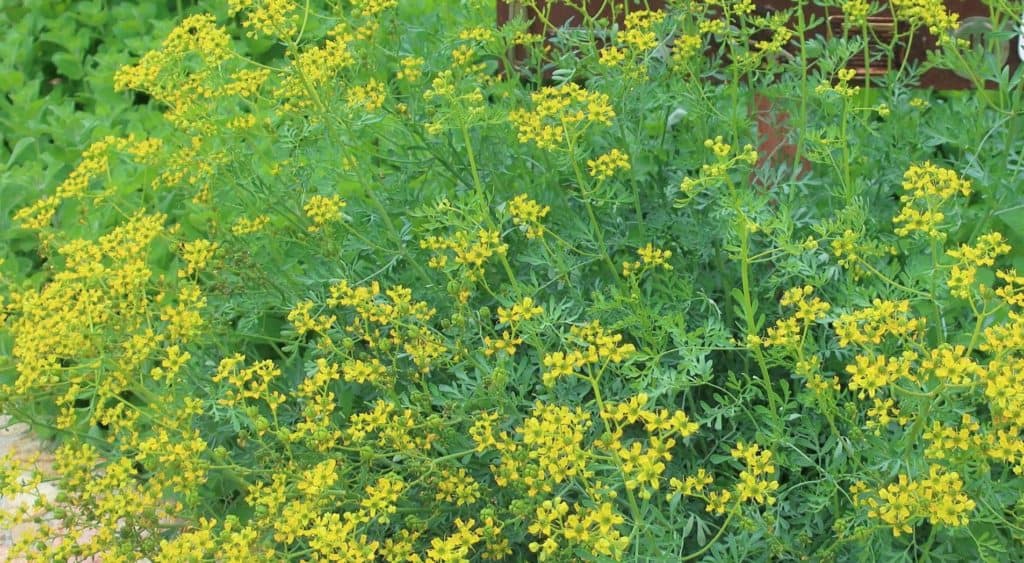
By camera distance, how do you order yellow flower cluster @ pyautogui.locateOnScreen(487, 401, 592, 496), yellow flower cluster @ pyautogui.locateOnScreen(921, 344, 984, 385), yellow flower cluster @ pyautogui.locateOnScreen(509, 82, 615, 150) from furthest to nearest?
yellow flower cluster @ pyautogui.locateOnScreen(509, 82, 615, 150), yellow flower cluster @ pyautogui.locateOnScreen(487, 401, 592, 496), yellow flower cluster @ pyautogui.locateOnScreen(921, 344, 984, 385)

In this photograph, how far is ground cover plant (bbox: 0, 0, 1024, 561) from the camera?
95.5 inches

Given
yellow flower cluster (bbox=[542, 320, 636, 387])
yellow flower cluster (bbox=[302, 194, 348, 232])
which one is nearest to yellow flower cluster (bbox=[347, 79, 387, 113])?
yellow flower cluster (bbox=[302, 194, 348, 232])

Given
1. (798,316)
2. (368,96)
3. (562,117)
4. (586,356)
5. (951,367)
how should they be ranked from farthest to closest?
(368,96) → (562,117) → (798,316) → (586,356) → (951,367)

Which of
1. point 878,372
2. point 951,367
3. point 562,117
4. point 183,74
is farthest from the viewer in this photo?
point 183,74

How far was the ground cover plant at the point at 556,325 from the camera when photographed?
2.43 metres

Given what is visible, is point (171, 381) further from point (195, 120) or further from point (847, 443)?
point (847, 443)

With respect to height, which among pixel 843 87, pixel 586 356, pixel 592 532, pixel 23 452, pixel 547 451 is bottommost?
pixel 23 452

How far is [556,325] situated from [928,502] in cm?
117

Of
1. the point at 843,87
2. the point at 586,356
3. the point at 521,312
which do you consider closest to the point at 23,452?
the point at 521,312

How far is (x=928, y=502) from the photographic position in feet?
7.29

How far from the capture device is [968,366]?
6.97 feet

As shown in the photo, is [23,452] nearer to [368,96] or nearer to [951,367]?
[368,96]

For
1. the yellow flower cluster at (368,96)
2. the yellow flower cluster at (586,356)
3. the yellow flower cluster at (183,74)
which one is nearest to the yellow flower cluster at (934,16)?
the yellow flower cluster at (586,356)

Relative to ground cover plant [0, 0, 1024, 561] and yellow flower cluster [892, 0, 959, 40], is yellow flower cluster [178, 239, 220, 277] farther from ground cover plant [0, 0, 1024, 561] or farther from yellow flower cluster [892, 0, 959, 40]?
yellow flower cluster [892, 0, 959, 40]
